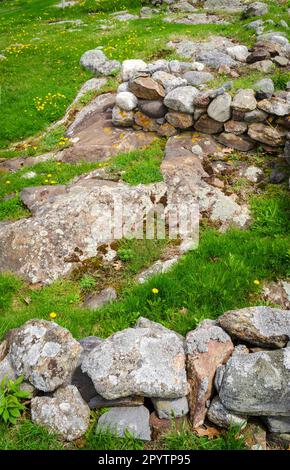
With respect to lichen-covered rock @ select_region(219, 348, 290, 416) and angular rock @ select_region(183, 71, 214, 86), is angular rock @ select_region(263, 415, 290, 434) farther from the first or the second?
angular rock @ select_region(183, 71, 214, 86)

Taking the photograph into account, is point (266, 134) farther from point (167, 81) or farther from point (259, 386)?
point (259, 386)

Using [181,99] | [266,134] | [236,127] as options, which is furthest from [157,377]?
[181,99]

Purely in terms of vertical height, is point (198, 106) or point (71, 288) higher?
point (198, 106)

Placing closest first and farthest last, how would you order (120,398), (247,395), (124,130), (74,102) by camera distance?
(247,395) → (120,398) → (124,130) → (74,102)

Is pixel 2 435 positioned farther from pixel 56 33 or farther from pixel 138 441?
pixel 56 33

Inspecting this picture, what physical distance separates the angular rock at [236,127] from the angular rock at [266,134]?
0.20 meters

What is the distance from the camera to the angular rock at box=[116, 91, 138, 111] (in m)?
13.6

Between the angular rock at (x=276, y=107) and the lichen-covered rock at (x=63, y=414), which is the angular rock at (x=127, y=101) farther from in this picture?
the lichen-covered rock at (x=63, y=414)

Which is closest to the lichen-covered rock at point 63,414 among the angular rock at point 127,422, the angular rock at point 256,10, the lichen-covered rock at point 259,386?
the angular rock at point 127,422

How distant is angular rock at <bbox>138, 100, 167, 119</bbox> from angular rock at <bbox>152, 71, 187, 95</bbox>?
504mm

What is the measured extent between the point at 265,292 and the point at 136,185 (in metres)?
4.61

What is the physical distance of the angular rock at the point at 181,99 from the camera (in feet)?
40.7

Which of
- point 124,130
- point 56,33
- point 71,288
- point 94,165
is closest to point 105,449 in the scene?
point 71,288

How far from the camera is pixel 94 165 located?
12344 millimetres
